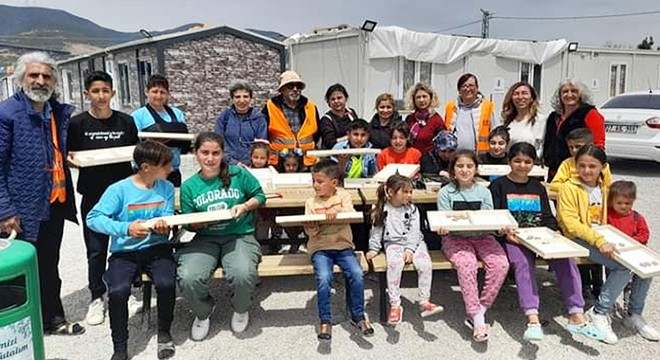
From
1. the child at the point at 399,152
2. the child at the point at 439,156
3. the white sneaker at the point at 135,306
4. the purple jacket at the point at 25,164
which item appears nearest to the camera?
the purple jacket at the point at 25,164

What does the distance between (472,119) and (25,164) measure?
362 centimetres

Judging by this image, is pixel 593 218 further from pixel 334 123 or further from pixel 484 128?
pixel 334 123

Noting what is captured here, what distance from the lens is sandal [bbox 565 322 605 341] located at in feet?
10.9

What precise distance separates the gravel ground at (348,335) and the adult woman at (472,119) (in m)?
1.30

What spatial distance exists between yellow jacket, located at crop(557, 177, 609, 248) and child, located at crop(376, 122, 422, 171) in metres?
1.27

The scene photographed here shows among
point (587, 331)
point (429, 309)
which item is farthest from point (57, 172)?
point (587, 331)

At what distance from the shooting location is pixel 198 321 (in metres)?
3.57

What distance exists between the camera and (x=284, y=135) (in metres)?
5.00

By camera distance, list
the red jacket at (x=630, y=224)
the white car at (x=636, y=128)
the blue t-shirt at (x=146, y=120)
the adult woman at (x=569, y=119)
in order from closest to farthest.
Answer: the red jacket at (x=630, y=224)
the blue t-shirt at (x=146, y=120)
the adult woman at (x=569, y=119)
the white car at (x=636, y=128)

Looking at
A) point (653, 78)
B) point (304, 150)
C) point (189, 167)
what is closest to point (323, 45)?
point (189, 167)

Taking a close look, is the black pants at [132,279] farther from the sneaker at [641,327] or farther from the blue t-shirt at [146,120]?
the sneaker at [641,327]

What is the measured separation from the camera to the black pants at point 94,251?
3715mm

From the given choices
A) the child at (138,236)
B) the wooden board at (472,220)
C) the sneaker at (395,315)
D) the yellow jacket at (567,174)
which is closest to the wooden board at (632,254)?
the yellow jacket at (567,174)

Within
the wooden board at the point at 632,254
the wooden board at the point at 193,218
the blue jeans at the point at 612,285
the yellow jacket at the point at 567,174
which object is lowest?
the blue jeans at the point at 612,285
